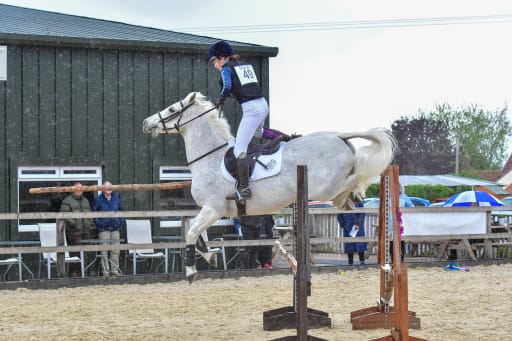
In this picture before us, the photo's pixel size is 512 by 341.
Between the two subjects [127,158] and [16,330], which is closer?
[16,330]

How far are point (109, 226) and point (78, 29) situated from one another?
4.39m

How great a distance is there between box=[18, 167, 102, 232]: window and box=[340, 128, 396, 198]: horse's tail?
7.87m

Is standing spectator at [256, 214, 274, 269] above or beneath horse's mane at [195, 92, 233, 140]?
beneath

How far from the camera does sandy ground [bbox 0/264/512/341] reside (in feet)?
26.1

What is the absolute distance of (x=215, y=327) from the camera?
8.40 metres

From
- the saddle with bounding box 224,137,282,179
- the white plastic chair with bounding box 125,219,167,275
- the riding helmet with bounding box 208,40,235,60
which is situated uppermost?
the riding helmet with bounding box 208,40,235,60

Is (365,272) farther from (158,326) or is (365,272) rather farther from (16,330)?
(16,330)

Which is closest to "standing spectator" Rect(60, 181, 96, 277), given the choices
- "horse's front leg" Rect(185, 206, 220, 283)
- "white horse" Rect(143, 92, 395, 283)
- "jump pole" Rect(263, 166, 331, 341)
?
"white horse" Rect(143, 92, 395, 283)

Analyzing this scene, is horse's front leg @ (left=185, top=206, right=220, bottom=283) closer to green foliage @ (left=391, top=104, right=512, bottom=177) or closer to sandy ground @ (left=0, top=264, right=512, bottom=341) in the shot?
sandy ground @ (left=0, top=264, right=512, bottom=341)

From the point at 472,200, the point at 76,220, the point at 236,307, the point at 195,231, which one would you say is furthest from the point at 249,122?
the point at 472,200

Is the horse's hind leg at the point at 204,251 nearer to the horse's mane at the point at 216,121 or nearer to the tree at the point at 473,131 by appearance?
the horse's mane at the point at 216,121

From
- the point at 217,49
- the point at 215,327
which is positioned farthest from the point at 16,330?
the point at 217,49

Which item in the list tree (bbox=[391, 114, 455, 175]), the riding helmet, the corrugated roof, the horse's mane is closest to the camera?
the riding helmet

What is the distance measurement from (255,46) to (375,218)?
5419 millimetres
